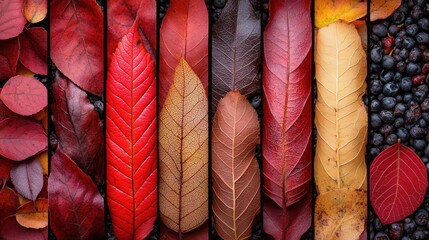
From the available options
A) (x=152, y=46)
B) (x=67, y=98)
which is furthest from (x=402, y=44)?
(x=67, y=98)

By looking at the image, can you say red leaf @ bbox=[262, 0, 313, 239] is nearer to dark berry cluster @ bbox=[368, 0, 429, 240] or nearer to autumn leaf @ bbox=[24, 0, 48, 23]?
dark berry cluster @ bbox=[368, 0, 429, 240]

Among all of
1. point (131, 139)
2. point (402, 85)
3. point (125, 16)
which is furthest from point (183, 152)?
point (402, 85)

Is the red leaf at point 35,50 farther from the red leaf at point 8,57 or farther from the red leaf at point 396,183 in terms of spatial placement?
the red leaf at point 396,183

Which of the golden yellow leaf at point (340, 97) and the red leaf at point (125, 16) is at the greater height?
the red leaf at point (125, 16)

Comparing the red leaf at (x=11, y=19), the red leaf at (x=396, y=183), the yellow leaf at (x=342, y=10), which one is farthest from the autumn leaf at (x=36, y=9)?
the red leaf at (x=396, y=183)

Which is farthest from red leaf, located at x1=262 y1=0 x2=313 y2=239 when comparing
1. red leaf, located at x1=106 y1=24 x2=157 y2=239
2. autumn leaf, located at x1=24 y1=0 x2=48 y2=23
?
autumn leaf, located at x1=24 y1=0 x2=48 y2=23

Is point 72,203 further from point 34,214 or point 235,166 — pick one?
point 235,166
